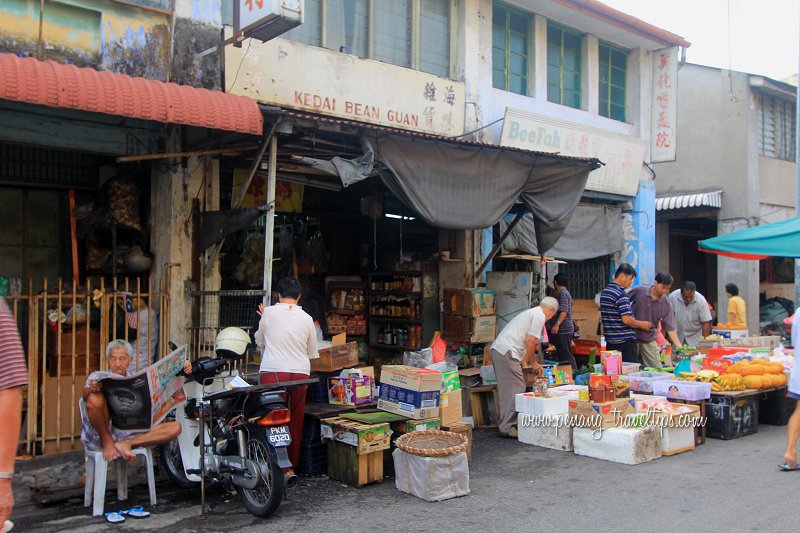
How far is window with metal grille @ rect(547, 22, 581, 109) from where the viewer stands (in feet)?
41.0

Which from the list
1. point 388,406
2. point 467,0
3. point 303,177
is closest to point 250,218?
point 303,177

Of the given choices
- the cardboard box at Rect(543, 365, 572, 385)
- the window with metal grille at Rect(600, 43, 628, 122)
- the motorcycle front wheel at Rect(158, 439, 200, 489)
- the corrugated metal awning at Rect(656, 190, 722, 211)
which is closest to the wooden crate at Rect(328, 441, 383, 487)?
the motorcycle front wheel at Rect(158, 439, 200, 489)

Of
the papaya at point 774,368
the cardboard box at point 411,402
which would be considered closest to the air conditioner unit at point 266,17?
the cardboard box at point 411,402

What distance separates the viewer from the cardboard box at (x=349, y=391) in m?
7.22

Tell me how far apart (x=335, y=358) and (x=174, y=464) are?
1.98m

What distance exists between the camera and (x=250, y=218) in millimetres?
6961

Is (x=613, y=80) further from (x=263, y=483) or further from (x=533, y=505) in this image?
(x=263, y=483)

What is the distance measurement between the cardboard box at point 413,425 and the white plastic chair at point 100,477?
91.2 inches

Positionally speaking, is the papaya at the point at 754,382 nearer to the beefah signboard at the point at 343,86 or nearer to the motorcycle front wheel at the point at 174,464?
the beefah signboard at the point at 343,86

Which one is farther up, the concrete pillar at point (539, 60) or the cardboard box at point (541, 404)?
the concrete pillar at point (539, 60)

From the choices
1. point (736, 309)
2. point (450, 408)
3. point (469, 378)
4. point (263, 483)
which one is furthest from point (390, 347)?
point (736, 309)

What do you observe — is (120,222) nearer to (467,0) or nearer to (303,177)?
(303,177)

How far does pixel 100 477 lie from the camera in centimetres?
540

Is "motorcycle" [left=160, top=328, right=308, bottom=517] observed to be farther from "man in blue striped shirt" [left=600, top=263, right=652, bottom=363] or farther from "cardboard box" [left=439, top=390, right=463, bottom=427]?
"man in blue striped shirt" [left=600, top=263, right=652, bottom=363]
